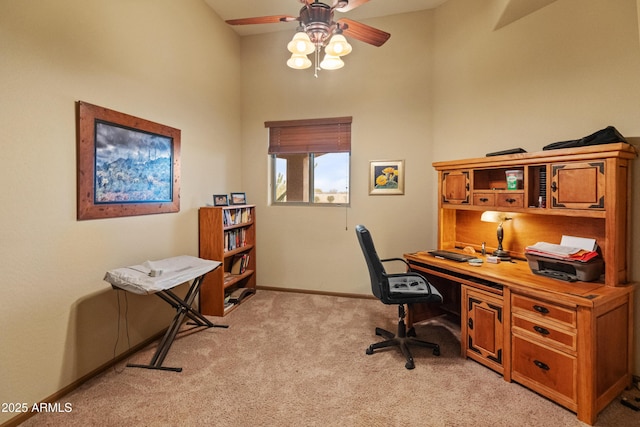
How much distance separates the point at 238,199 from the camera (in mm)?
4000

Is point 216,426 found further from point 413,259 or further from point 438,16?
point 438,16

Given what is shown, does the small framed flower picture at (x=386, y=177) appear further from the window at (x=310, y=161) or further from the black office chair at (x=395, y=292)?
the black office chair at (x=395, y=292)

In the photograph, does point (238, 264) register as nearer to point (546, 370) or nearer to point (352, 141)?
point (352, 141)

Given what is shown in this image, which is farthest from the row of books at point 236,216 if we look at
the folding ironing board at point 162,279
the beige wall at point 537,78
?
the beige wall at point 537,78

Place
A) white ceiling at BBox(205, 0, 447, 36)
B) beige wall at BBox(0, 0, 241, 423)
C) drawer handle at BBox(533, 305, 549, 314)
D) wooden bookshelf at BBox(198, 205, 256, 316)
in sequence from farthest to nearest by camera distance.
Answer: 1. white ceiling at BBox(205, 0, 447, 36)
2. wooden bookshelf at BBox(198, 205, 256, 316)
3. drawer handle at BBox(533, 305, 549, 314)
4. beige wall at BBox(0, 0, 241, 423)

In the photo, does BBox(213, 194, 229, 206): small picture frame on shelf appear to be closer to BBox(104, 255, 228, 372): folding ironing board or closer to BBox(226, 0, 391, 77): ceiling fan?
BBox(104, 255, 228, 372): folding ironing board

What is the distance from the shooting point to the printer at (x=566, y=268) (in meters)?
2.07

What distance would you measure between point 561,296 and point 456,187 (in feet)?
4.43

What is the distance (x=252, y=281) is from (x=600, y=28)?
433 centimetres

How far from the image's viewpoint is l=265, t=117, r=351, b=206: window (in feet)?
13.2

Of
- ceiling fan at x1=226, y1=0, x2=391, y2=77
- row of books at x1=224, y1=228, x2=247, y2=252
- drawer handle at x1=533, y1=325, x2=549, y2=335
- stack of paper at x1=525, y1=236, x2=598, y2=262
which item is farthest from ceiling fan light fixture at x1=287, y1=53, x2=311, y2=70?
drawer handle at x1=533, y1=325, x2=549, y2=335

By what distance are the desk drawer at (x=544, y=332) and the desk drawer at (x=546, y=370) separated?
0.17 feet

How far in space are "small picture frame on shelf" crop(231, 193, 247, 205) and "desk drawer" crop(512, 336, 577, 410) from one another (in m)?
3.27

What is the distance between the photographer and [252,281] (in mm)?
4230
